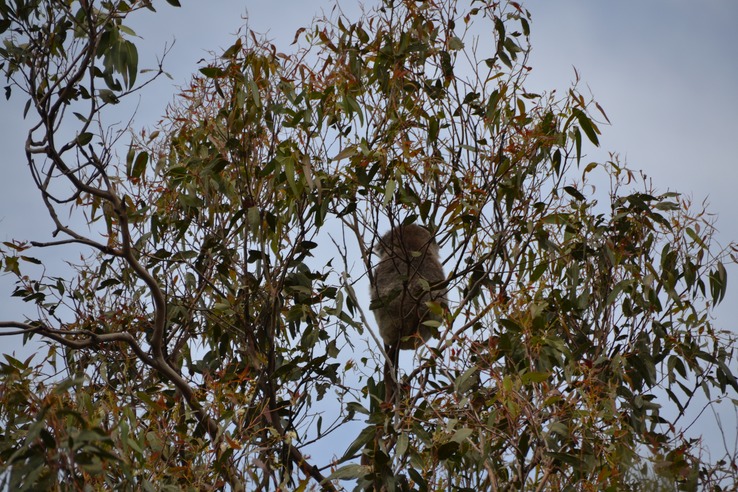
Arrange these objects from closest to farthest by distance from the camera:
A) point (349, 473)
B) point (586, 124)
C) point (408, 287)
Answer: point (349, 473) → point (586, 124) → point (408, 287)

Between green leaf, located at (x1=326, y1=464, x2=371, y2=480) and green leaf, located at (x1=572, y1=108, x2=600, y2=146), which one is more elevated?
green leaf, located at (x1=572, y1=108, x2=600, y2=146)

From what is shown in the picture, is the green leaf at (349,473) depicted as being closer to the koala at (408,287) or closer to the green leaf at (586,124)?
the koala at (408,287)

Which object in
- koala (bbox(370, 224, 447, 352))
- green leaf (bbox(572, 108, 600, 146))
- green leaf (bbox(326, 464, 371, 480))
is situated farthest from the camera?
koala (bbox(370, 224, 447, 352))

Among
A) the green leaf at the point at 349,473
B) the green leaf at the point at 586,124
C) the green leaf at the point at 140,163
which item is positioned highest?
the green leaf at the point at 140,163

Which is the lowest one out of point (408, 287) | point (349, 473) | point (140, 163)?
point (349, 473)

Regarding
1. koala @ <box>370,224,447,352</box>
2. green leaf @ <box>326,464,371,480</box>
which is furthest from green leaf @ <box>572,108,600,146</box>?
green leaf @ <box>326,464,371,480</box>

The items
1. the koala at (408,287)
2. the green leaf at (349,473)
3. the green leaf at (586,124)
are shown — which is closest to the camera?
the green leaf at (349,473)

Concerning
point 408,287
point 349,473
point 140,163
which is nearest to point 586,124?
point 408,287

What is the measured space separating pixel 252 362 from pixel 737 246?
2.79 meters

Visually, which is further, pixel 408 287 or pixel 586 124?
pixel 408 287

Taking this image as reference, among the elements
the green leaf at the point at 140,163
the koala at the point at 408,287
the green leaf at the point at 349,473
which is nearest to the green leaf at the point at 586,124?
the koala at the point at 408,287

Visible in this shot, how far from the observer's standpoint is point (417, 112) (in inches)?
201

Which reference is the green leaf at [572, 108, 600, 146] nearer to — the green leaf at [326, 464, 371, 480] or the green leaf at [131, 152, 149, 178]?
the green leaf at [326, 464, 371, 480]

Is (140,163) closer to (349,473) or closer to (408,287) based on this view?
(408,287)
